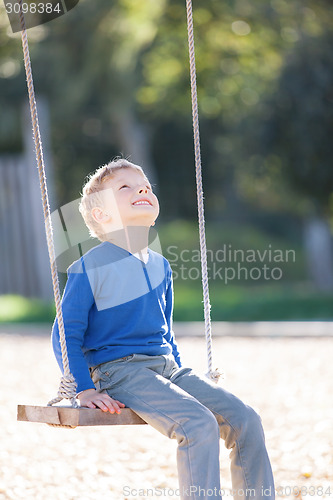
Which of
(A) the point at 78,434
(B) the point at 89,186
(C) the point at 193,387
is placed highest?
(B) the point at 89,186

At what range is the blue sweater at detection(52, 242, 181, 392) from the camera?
2.61 m

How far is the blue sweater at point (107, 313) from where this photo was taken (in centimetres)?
261

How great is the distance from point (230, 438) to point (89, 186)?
1048mm

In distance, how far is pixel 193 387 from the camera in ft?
8.64

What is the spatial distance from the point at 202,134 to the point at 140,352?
17.3m

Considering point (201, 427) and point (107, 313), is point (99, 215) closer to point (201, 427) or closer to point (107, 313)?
point (107, 313)

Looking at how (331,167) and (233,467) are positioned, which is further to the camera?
(331,167)

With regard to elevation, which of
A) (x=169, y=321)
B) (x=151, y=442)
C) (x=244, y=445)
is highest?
(x=169, y=321)

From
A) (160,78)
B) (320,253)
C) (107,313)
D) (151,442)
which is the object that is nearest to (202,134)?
(160,78)

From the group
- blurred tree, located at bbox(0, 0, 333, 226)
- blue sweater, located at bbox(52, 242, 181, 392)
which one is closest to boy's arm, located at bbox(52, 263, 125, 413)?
blue sweater, located at bbox(52, 242, 181, 392)

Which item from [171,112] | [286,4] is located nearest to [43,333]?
[286,4]

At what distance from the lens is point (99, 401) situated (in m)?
2.50

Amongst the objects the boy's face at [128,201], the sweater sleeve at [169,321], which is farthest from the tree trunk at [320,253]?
the boy's face at [128,201]

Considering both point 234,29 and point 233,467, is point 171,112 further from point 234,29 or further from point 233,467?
point 233,467
